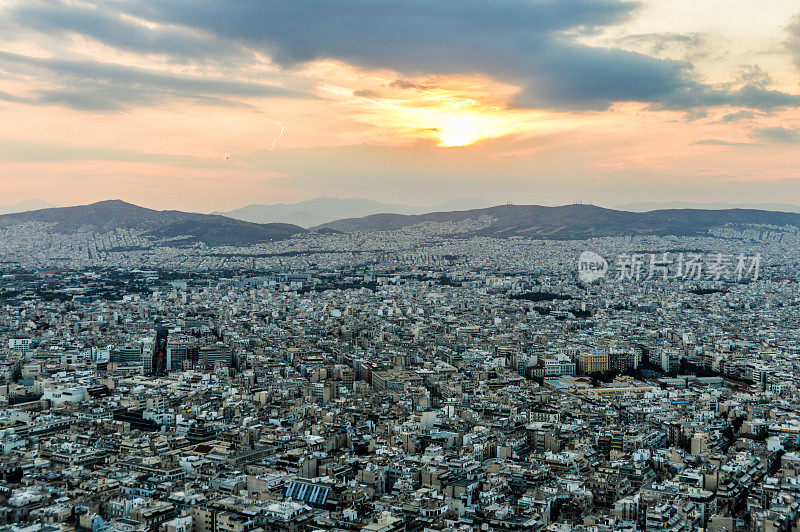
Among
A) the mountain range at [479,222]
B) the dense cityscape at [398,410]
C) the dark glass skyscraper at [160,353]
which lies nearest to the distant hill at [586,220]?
the mountain range at [479,222]

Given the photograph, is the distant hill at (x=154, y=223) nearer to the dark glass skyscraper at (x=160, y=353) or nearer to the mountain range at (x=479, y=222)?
the mountain range at (x=479, y=222)

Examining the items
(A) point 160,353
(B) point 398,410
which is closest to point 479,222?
(A) point 160,353

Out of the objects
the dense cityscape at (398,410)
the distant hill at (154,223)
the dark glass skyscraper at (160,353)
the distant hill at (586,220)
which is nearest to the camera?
the dense cityscape at (398,410)

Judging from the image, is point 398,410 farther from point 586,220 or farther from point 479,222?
point 479,222

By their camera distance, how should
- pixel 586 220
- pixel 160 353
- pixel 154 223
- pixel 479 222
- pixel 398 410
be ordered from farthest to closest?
pixel 479 222
pixel 586 220
pixel 154 223
pixel 160 353
pixel 398 410

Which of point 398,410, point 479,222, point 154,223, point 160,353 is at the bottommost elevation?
point 160,353

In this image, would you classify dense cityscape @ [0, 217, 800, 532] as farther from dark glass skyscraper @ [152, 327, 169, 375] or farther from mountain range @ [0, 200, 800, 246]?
mountain range @ [0, 200, 800, 246]
